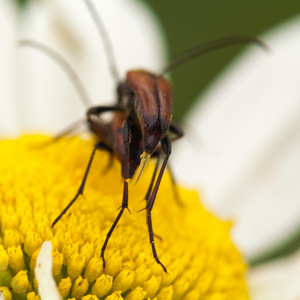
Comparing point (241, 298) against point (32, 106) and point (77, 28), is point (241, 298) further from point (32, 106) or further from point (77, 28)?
point (77, 28)

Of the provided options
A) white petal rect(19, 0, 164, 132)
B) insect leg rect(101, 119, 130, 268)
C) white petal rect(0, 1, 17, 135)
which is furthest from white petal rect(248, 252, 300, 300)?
white petal rect(0, 1, 17, 135)

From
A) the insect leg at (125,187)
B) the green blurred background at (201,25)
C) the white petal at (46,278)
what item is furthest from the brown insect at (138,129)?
the green blurred background at (201,25)

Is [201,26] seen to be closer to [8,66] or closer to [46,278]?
[8,66]

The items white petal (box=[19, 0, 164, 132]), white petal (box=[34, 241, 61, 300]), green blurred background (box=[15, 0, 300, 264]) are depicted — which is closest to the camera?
white petal (box=[34, 241, 61, 300])

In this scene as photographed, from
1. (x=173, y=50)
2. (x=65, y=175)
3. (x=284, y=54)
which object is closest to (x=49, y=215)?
(x=65, y=175)

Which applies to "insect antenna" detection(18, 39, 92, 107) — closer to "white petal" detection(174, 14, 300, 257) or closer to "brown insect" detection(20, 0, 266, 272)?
"white petal" detection(174, 14, 300, 257)

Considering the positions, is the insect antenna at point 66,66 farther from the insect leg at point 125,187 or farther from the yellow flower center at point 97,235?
the insect leg at point 125,187
